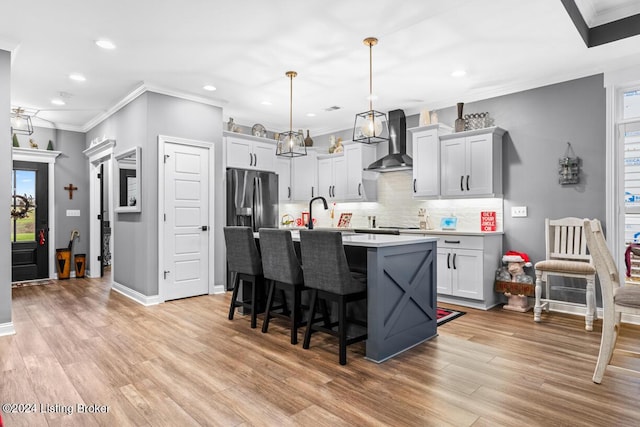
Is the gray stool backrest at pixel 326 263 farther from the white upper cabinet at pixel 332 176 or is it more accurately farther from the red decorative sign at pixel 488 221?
the white upper cabinet at pixel 332 176

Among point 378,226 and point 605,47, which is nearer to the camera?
point 605,47

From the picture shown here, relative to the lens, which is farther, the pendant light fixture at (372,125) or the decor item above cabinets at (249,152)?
the decor item above cabinets at (249,152)

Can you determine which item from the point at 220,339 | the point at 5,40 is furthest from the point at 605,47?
the point at 5,40

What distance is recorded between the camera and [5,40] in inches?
136

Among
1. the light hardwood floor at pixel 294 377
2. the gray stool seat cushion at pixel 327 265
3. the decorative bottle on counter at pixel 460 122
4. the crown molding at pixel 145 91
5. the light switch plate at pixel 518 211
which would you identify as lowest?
the light hardwood floor at pixel 294 377

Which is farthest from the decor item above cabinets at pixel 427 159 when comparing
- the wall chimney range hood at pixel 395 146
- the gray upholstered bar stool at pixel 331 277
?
the gray upholstered bar stool at pixel 331 277

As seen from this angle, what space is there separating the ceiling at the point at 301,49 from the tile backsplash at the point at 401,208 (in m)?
1.36

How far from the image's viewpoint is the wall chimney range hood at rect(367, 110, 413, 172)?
5.72 meters

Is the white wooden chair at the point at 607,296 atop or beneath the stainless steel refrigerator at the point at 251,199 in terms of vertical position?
beneath

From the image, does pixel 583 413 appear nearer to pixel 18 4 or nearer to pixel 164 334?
pixel 164 334

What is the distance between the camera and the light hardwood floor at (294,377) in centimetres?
212

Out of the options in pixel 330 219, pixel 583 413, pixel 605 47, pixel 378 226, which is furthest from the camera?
A: pixel 330 219

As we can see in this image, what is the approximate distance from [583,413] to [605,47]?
132 inches

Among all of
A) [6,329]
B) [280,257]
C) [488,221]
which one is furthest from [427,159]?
[6,329]
